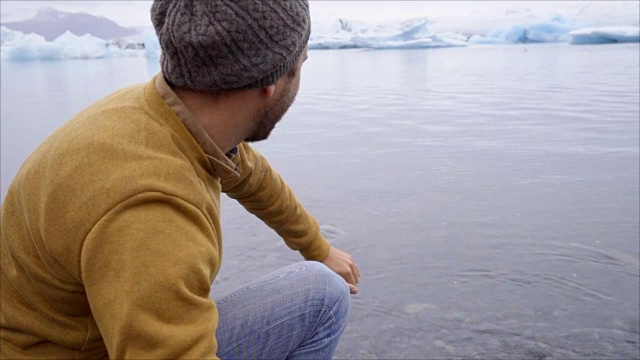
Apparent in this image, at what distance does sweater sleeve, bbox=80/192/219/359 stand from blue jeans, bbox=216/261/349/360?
0.39 meters

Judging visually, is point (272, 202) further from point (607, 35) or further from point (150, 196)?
point (607, 35)

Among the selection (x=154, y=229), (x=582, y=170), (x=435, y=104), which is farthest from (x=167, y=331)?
(x=435, y=104)

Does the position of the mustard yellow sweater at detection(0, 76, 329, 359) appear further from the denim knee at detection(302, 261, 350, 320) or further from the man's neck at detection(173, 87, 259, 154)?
the denim knee at detection(302, 261, 350, 320)

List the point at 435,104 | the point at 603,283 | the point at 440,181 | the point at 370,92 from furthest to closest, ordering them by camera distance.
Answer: the point at 370,92 → the point at 435,104 → the point at 440,181 → the point at 603,283

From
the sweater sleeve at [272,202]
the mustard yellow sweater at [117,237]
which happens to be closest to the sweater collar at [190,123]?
the mustard yellow sweater at [117,237]

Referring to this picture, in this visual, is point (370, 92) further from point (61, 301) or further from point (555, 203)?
point (61, 301)

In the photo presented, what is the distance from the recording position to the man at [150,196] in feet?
2.65

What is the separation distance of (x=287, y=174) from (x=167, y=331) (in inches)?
129

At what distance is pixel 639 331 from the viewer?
1.99m

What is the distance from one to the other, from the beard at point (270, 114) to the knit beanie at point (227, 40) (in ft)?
0.19

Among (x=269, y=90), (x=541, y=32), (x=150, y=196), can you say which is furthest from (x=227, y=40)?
(x=541, y=32)

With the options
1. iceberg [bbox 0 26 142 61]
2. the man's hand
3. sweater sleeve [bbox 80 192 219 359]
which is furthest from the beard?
iceberg [bbox 0 26 142 61]

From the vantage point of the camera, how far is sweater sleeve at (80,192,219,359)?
799 millimetres

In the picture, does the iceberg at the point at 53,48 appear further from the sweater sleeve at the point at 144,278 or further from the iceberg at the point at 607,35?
the sweater sleeve at the point at 144,278
